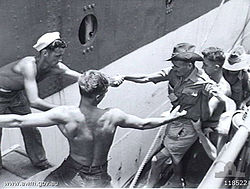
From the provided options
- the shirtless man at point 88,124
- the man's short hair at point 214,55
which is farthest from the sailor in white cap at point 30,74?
the man's short hair at point 214,55

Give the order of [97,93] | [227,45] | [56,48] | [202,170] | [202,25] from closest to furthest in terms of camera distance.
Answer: [97,93] → [56,48] → [202,170] → [202,25] → [227,45]

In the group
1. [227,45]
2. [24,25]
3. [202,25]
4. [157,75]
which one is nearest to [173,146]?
[157,75]

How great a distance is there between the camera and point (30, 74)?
3.97m

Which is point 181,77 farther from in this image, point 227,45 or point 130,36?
point 227,45

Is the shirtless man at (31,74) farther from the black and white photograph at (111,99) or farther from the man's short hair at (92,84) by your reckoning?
the man's short hair at (92,84)

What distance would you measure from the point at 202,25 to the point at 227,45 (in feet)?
6.63

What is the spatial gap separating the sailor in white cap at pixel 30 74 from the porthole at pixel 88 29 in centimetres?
121

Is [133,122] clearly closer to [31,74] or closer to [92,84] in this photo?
[92,84]

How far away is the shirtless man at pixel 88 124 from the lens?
10.7ft

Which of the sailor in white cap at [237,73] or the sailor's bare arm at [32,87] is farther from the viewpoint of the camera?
the sailor in white cap at [237,73]

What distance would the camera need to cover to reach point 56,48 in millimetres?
3922

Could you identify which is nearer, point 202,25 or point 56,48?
point 56,48

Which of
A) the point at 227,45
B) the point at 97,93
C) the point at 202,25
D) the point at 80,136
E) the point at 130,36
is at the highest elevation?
the point at 97,93

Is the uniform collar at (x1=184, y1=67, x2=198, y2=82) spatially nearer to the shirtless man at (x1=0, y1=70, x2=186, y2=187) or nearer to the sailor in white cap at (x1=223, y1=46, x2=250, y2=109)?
the shirtless man at (x1=0, y1=70, x2=186, y2=187)
